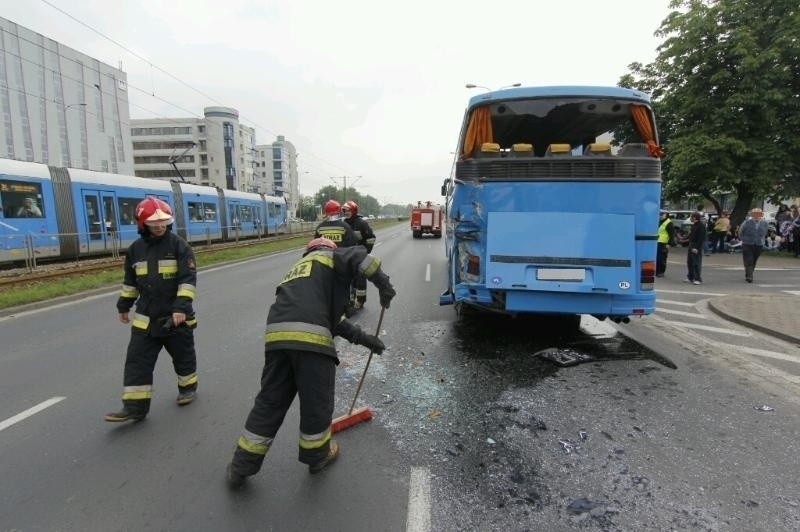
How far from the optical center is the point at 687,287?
10.8 metres

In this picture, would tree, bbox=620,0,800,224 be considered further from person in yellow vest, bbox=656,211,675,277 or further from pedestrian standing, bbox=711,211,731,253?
person in yellow vest, bbox=656,211,675,277

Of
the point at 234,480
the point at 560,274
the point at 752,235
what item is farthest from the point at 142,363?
the point at 752,235

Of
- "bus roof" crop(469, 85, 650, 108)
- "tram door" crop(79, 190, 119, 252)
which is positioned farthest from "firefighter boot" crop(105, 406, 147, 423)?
"tram door" crop(79, 190, 119, 252)

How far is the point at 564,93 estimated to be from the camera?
17.0 feet

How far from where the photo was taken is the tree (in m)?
17.5

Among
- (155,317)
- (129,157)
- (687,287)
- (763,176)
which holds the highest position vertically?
(129,157)

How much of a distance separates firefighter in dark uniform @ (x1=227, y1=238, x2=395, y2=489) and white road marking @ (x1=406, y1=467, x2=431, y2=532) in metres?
0.62

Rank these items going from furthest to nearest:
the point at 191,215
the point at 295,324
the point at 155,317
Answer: the point at 191,215
the point at 155,317
the point at 295,324

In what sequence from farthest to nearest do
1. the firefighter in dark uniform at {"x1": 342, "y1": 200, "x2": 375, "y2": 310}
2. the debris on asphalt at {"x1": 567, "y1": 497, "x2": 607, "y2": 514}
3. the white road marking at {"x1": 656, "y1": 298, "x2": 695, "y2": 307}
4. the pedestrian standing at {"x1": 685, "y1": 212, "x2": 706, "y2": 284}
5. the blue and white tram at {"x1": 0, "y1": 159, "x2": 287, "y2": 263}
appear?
the blue and white tram at {"x1": 0, "y1": 159, "x2": 287, "y2": 263}, the pedestrian standing at {"x1": 685, "y1": 212, "x2": 706, "y2": 284}, the white road marking at {"x1": 656, "y1": 298, "x2": 695, "y2": 307}, the firefighter in dark uniform at {"x1": 342, "y1": 200, "x2": 375, "y2": 310}, the debris on asphalt at {"x1": 567, "y1": 497, "x2": 607, "y2": 514}

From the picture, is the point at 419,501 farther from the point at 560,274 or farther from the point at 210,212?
the point at 210,212

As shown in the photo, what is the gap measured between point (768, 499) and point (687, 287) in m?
9.43

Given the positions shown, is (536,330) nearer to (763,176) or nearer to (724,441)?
(724,441)

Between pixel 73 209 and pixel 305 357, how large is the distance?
16787 millimetres

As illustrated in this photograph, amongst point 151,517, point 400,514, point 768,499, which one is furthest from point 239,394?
point 768,499
